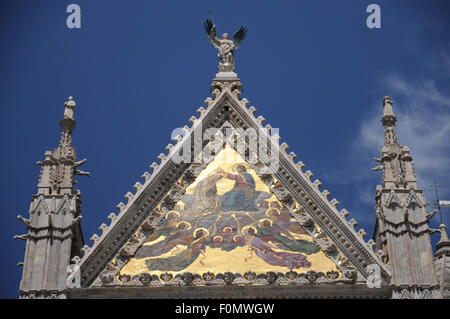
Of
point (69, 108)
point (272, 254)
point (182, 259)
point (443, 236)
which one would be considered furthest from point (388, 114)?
point (69, 108)

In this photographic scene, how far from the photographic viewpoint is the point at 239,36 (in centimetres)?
2266

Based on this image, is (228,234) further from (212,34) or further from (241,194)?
(212,34)

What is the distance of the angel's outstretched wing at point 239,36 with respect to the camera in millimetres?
22625

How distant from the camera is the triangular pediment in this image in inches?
730

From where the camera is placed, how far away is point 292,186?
2002 centimetres

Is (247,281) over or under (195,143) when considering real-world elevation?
under

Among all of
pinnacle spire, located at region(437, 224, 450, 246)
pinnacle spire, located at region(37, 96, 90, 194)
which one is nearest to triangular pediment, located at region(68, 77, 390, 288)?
pinnacle spire, located at region(37, 96, 90, 194)

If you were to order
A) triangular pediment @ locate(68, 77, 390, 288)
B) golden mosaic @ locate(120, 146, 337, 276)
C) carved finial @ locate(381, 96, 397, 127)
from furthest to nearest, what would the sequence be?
carved finial @ locate(381, 96, 397, 127)
golden mosaic @ locate(120, 146, 337, 276)
triangular pediment @ locate(68, 77, 390, 288)

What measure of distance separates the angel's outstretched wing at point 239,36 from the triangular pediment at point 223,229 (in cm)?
218

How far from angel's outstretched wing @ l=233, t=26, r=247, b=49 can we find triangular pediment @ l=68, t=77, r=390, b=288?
85.6 inches

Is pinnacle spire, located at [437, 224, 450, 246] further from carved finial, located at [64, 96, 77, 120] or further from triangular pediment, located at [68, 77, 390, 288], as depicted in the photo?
carved finial, located at [64, 96, 77, 120]
